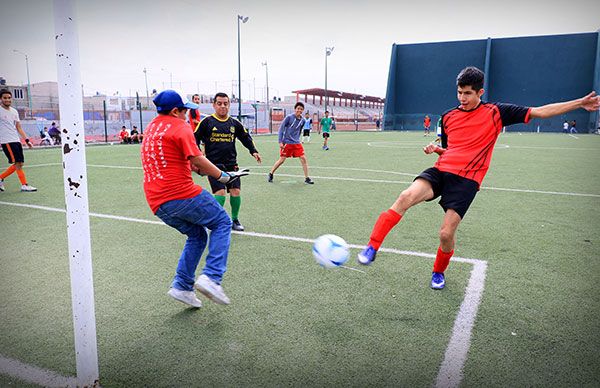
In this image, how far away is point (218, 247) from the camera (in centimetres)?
385

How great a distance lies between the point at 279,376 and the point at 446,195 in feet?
7.77

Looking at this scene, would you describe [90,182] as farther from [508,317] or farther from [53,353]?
[508,317]

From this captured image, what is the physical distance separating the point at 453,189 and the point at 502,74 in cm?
5597

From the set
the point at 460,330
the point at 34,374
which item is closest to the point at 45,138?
the point at 34,374

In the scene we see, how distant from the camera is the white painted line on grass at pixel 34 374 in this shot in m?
2.83

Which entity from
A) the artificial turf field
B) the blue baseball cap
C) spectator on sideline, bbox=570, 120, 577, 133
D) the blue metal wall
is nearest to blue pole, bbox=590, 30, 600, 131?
the blue metal wall

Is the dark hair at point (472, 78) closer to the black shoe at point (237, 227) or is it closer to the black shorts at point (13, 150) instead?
the black shoe at point (237, 227)

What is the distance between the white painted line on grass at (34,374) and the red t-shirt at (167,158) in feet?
4.71

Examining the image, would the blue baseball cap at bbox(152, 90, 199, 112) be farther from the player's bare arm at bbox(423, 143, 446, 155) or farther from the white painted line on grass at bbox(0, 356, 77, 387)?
the player's bare arm at bbox(423, 143, 446, 155)

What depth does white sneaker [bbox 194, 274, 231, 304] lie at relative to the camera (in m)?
3.64

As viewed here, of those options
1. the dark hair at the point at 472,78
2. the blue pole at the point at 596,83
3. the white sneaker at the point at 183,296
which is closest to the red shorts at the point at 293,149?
the dark hair at the point at 472,78

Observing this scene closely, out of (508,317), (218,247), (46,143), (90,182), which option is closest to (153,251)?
(218,247)

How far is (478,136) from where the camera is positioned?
13.8 ft

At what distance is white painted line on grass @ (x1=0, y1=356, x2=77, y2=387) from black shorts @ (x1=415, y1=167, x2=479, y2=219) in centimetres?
339
